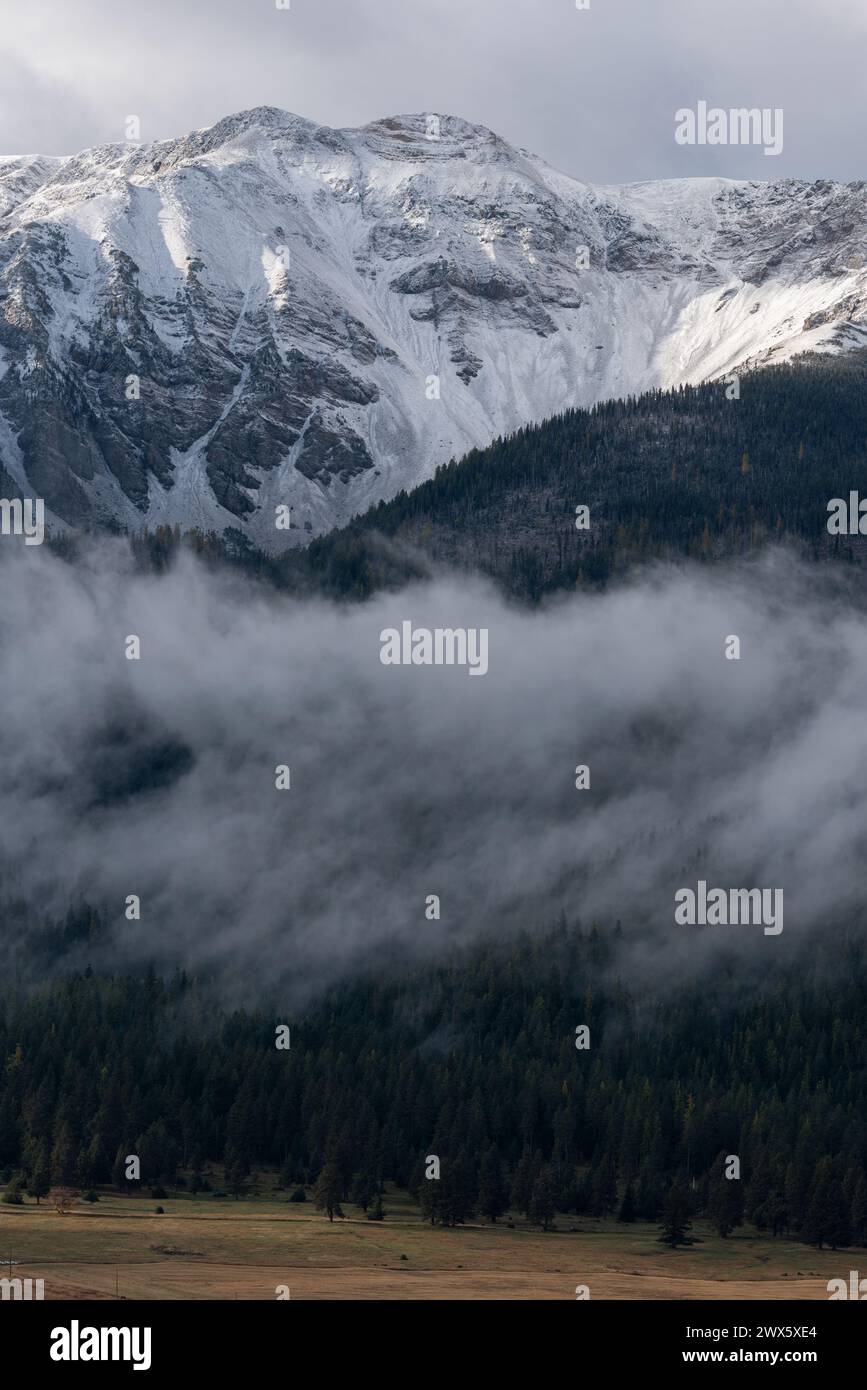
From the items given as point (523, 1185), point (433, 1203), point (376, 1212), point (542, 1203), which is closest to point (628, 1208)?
point (523, 1185)

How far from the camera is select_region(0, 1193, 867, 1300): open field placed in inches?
5709

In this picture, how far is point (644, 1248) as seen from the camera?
173750 mm

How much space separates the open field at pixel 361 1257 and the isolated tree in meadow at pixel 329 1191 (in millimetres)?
1590

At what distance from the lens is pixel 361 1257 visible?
161m

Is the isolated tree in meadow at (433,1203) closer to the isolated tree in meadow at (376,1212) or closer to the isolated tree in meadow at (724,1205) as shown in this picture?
the isolated tree in meadow at (376,1212)

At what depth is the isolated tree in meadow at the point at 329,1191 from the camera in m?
184

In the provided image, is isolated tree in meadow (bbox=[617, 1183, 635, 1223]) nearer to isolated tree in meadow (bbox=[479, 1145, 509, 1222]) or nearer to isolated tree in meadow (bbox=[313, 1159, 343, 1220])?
isolated tree in meadow (bbox=[479, 1145, 509, 1222])

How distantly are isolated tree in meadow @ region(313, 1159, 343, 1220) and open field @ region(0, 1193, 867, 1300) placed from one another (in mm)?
1590

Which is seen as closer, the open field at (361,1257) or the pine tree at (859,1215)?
the open field at (361,1257)

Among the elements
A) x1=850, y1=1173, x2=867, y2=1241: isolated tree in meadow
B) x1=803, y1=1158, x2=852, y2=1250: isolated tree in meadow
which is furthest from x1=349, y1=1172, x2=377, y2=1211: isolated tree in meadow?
x1=850, y1=1173, x2=867, y2=1241: isolated tree in meadow

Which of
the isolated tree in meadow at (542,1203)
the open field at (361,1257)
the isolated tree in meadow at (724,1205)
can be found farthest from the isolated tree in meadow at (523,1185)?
the isolated tree in meadow at (724,1205)

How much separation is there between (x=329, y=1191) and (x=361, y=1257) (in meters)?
24.5
